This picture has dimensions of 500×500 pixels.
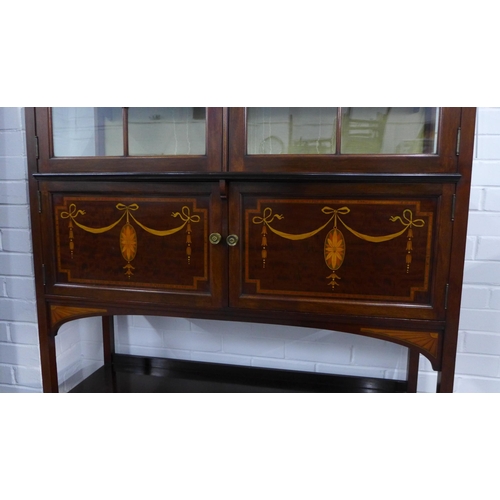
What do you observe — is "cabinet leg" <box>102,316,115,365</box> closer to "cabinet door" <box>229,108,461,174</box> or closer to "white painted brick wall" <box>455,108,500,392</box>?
"cabinet door" <box>229,108,461,174</box>

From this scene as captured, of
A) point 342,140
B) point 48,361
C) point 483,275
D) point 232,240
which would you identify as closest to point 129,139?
point 232,240

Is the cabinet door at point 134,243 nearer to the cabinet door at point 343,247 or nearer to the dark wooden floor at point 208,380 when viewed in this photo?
the cabinet door at point 343,247

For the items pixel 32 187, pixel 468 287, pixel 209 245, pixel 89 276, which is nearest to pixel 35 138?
pixel 32 187

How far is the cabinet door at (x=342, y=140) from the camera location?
2.52 feet

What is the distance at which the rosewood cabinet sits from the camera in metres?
0.78

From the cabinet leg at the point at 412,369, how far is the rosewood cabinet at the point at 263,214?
1.07ft

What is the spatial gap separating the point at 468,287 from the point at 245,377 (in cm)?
65

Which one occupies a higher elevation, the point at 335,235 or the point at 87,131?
the point at 87,131

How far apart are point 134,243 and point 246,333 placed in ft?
1.65

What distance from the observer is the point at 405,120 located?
A: 807 millimetres

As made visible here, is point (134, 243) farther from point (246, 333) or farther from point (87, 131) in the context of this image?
point (246, 333)

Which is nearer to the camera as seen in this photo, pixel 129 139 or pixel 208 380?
pixel 129 139

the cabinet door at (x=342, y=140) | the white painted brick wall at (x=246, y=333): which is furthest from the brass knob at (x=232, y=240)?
the white painted brick wall at (x=246, y=333)

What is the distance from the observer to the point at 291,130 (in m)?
0.85
